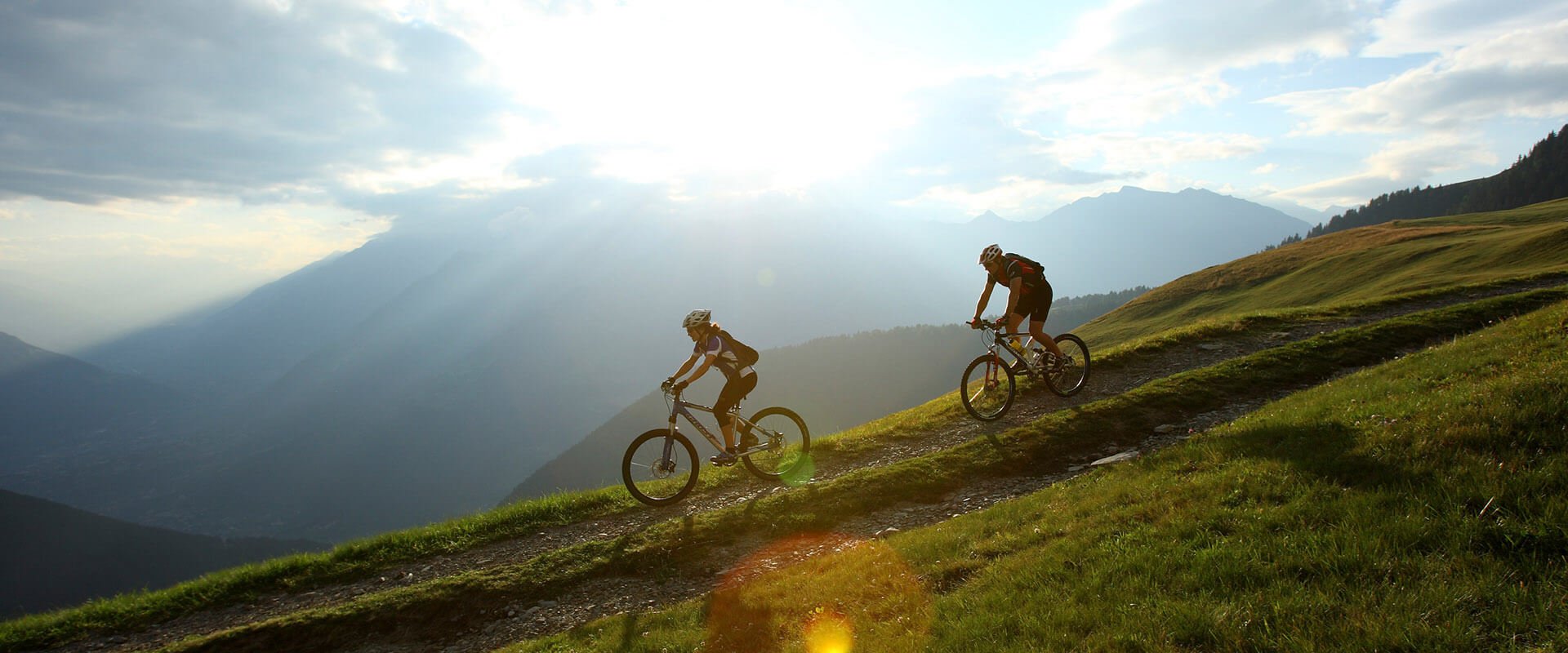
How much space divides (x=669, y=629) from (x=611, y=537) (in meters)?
4.42

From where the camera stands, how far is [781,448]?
49.2 ft

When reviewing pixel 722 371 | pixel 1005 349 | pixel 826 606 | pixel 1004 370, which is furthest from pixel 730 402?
pixel 1005 349

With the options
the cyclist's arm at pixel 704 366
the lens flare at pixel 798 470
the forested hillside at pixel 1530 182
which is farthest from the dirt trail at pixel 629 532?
the forested hillside at pixel 1530 182

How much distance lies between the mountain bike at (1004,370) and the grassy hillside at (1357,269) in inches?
864

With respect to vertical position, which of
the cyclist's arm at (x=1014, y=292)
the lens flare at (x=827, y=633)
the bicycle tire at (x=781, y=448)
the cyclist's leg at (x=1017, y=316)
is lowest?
the lens flare at (x=827, y=633)

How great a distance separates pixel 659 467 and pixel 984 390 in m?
8.48

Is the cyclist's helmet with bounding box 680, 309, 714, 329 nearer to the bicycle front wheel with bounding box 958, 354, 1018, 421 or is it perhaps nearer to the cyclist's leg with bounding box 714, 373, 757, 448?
the cyclist's leg with bounding box 714, 373, 757, 448

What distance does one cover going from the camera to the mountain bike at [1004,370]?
16500 mm

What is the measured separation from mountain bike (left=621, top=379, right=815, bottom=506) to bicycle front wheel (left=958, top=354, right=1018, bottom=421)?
15.3 ft

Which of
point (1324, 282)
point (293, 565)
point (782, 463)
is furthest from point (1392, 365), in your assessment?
point (1324, 282)

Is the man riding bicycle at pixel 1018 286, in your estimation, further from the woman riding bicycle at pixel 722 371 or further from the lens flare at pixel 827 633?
the lens flare at pixel 827 633

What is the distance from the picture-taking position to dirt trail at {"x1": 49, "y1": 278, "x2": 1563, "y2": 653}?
9.80m

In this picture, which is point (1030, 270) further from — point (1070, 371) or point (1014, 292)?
point (1070, 371)

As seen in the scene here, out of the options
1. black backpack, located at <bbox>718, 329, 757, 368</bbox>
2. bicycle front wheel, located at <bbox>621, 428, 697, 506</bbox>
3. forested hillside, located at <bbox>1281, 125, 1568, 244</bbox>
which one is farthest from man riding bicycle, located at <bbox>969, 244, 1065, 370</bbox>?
forested hillside, located at <bbox>1281, 125, 1568, 244</bbox>
